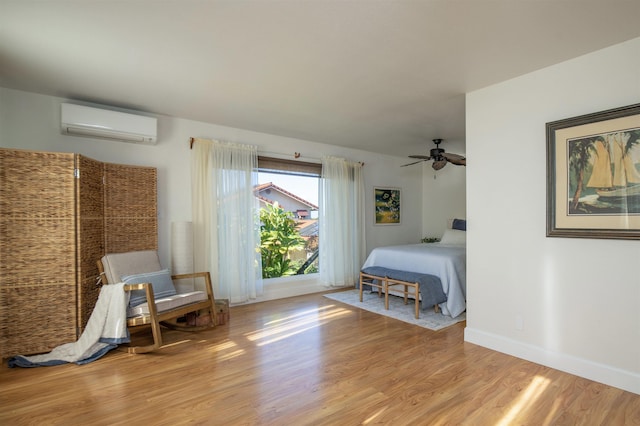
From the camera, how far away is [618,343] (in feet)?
7.43

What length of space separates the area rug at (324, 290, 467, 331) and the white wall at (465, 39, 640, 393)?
61 centimetres

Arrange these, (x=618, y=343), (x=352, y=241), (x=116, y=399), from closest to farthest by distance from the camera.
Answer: (x=116, y=399), (x=618, y=343), (x=352, y=241)

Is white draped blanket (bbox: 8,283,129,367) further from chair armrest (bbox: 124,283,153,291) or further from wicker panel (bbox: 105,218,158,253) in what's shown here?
wicker panel (bbox: 105,218,158,253)

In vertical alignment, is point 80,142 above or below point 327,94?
below

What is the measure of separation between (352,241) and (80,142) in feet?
13.1

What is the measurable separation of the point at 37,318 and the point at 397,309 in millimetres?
3757

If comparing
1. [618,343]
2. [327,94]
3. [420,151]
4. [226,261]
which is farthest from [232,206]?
[618,343]

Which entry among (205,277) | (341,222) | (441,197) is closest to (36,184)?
(205,277)

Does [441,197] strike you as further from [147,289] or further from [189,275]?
[147,289]

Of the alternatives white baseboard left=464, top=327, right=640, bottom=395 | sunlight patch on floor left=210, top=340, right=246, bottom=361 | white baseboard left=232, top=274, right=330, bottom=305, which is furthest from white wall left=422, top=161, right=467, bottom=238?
sunlight patch on floor left=210, top=340, right=246, bottom=361

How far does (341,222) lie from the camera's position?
5434mm

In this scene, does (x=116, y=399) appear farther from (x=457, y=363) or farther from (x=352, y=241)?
(x=352, y=241)

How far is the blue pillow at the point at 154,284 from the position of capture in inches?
121

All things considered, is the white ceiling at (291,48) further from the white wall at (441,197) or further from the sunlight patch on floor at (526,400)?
the white wall at (441,197)
